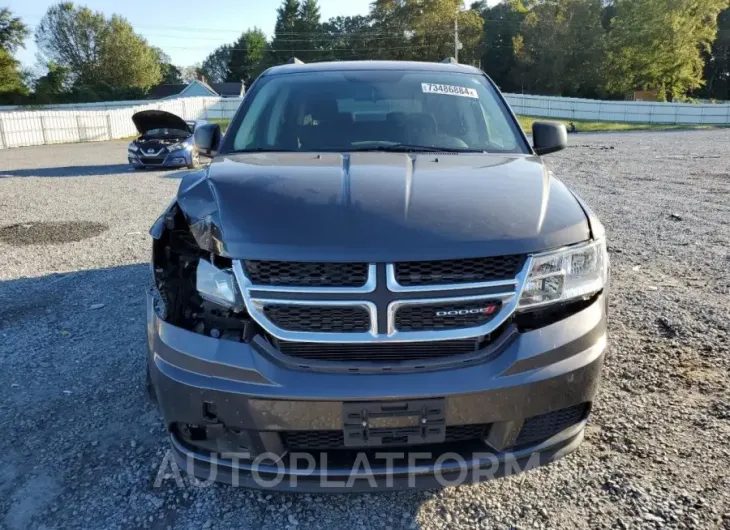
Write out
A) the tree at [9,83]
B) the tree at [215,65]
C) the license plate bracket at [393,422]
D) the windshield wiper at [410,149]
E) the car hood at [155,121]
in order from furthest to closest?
the tree at [215,65] → the tree at [9,83] → the car hood at [155,121] → the windshield wiper at [410,149] → the license plate bracket at [393,422]

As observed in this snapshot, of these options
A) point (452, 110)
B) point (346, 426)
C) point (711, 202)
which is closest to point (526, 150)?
point (452, 110)

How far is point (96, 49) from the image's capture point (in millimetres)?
71312

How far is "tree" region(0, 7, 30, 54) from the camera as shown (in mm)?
53406

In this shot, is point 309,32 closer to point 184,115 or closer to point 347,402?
point 184,115

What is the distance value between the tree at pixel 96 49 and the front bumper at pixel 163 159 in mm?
56999

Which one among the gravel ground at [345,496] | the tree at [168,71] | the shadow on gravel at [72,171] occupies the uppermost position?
the tree at [168,71]

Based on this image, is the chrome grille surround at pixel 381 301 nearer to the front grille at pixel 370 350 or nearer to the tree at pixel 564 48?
the front grille at pixel 370 350

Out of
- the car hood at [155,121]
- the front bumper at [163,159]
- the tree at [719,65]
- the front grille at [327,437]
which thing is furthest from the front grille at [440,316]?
the tree at [719,65]

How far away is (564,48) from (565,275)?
203 feet

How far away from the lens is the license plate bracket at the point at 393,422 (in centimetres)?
192

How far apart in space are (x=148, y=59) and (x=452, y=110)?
247ft

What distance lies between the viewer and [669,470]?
8.23ft

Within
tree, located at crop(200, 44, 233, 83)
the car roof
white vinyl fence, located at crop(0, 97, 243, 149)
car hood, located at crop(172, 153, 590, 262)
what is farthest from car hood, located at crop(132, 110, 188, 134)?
tree, located at crop(200, 44, 233, 83)

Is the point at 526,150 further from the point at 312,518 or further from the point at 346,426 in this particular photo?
the point at 312,518
